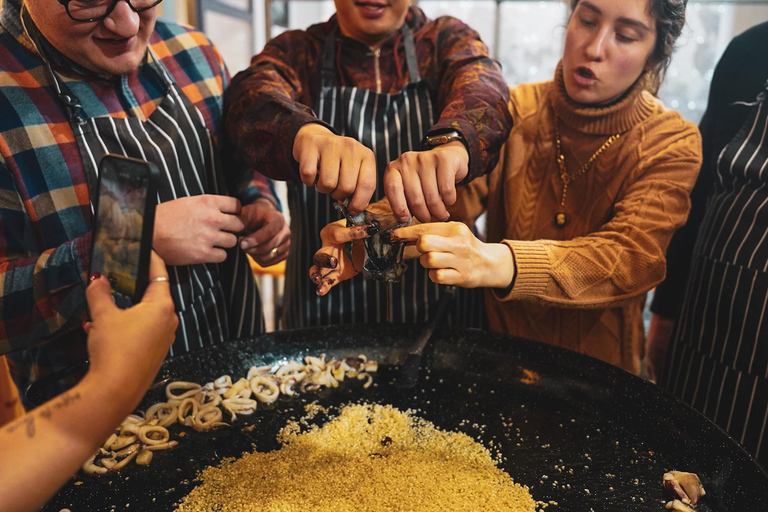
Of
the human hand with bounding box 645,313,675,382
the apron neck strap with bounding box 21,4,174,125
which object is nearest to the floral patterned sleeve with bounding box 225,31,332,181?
the apron neck strap with bounding box 21,4,174,125

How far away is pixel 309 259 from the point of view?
1.56 meters

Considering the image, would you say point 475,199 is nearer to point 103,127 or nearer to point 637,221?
point 637,221

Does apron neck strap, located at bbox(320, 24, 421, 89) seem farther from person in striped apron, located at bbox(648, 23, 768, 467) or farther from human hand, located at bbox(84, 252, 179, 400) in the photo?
human hand, located at bbox(84, 252, 179, 400)

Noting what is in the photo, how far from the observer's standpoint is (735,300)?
124 cm

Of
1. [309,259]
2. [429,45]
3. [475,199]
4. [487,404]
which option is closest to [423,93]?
[429,45]

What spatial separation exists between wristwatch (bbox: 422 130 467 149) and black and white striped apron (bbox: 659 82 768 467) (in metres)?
0.70

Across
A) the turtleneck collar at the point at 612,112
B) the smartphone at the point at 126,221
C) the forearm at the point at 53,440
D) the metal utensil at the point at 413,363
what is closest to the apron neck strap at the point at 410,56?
the turtleneck collar at the point at 612,112

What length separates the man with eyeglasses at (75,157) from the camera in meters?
1.08

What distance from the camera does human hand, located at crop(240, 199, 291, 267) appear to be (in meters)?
1.38

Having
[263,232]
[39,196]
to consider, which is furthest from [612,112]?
[39,196]

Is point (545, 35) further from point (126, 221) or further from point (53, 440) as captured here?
point (53, 440)

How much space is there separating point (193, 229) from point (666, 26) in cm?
113

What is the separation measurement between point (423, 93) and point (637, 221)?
2.10ft

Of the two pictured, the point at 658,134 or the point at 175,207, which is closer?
the point at 175,207
